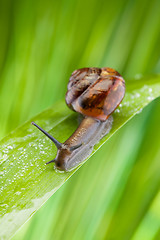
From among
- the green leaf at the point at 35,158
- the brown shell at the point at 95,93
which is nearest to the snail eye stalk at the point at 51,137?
the green leaf at the point at 35,158

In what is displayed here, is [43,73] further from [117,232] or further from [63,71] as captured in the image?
[117,232]

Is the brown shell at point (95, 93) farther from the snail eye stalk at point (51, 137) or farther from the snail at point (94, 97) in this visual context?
the snail eye stalk at point (51, 137)

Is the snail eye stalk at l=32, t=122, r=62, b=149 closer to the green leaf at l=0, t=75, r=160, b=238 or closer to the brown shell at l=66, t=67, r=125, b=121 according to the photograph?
the green leaf at l=0, t=75, r=160, b=238

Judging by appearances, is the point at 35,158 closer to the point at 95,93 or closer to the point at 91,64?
the point at 95,93

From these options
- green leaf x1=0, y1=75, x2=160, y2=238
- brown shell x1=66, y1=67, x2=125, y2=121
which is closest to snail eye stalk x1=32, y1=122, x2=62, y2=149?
green leaf x1=0, y1=75, x2=160, y2=238

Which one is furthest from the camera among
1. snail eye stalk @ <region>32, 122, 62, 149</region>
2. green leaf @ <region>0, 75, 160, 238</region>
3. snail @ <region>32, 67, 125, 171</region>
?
snail @ <region>32, 67, 125, 171</region>
